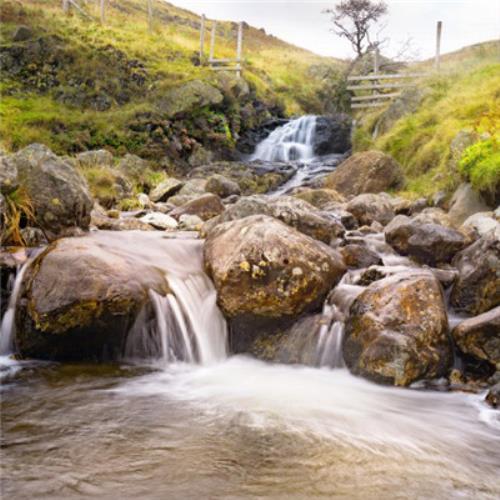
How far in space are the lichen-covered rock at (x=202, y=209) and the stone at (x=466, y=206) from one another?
14.5ft

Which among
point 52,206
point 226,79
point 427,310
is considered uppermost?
point 226,79

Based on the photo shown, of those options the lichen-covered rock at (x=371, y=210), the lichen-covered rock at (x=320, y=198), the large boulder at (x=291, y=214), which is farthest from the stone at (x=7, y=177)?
the lichen-covered rock at (x=320, y=198)

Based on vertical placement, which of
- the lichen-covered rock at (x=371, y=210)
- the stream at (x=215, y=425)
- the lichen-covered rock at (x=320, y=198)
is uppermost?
the lichen-covered rock at (x=320, y=198)

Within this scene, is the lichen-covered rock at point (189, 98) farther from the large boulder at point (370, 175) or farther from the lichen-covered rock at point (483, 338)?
the lichen-covered rock at point (483, 338)

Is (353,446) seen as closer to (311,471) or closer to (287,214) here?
(311,471)

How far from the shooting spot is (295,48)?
49.6 metres

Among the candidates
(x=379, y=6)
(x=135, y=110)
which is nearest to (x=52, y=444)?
(x=135, y=110)

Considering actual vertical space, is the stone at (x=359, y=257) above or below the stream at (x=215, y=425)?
above

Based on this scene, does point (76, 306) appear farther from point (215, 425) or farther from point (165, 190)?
point (165, 190)

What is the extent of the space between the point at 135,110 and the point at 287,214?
12.3 meters

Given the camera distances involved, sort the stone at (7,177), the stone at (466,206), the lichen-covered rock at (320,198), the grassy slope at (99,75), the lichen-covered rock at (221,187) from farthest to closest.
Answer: the grassy slope at (99,75) → the lichen-covered rock at (221,187) → the lichen-covered rock at (320,198) → the stone at (466,206) → the stone at (7,177)

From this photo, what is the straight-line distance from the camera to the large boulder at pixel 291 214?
A: 7.25 metres

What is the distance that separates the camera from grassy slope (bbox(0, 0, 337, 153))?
52.4 feet

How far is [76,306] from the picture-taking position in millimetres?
4871
